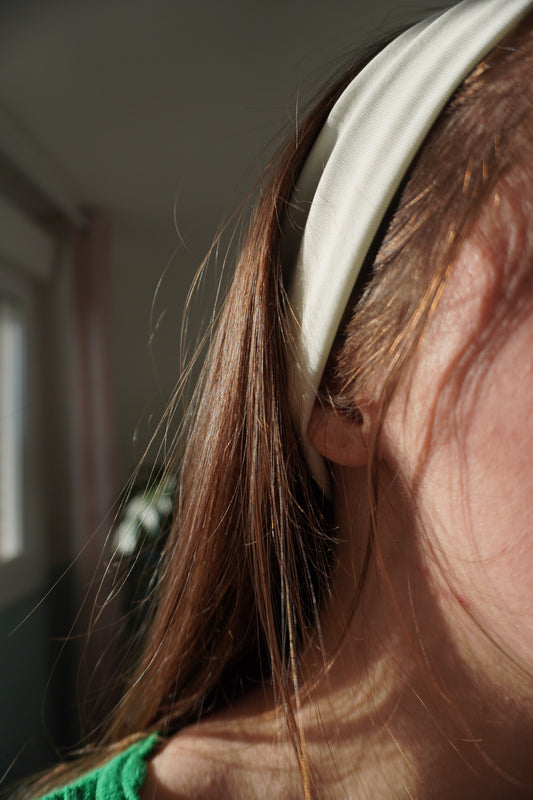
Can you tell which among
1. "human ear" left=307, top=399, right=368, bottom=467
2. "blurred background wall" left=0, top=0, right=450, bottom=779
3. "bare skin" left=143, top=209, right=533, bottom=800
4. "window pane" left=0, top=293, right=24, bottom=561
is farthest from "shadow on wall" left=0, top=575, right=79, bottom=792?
"human ear" left=307, top=399, right=368, bottom=467

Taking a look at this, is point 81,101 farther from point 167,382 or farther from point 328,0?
point 167,382

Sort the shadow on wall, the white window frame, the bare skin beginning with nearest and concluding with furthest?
the bare skin < the shadow on wall < the white window frame

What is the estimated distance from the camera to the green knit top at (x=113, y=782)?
0.51 m

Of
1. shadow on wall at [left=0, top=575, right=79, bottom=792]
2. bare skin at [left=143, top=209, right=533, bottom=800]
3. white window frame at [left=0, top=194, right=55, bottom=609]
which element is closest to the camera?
bare skin at [left=143, top=209, right=533, bottom=800]

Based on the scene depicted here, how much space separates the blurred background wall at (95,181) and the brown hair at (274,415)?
138 centimetres

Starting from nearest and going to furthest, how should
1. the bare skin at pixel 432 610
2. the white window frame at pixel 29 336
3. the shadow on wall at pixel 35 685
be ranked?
1. the bare skin at pixel 432 610
2. the shadow on wall at pixel 35 685
3. the white window frame at pixel 29 336

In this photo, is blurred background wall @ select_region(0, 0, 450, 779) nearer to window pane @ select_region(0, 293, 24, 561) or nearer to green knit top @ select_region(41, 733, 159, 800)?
window pane @ select_region(0, 293, 24, 561)

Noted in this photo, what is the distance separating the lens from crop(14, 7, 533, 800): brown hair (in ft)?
1.43

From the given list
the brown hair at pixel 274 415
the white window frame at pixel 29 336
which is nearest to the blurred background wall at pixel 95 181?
the white window frame at pixel 29 336

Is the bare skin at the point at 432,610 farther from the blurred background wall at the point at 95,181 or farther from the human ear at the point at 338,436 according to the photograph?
the blurred background wall at the point at 95,181

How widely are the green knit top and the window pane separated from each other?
1.57 meters

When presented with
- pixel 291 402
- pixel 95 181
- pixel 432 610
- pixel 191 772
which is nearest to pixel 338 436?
pixel 291 402

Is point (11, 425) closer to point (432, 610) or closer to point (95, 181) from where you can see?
point (95, 181)

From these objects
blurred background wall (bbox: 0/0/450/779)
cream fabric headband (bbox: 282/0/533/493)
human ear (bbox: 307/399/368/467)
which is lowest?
human ear (bbox: 307/399/368/467)
